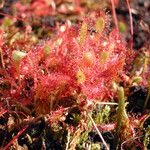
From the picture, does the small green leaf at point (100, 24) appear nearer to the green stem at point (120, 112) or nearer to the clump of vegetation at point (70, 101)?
the clump of vegetation at point (70, 101)

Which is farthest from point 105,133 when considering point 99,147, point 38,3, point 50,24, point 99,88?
point 38,3

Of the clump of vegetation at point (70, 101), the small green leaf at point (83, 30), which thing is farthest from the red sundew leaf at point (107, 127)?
the small green leaf at point (83, 30)

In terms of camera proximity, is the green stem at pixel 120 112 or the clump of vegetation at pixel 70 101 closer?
the green stem at pixel 120 112

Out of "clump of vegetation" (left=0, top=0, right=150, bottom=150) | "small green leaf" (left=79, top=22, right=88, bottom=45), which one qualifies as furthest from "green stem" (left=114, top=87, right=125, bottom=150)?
"small green leaf" (left=79, top=22, right=88, bottom=45)

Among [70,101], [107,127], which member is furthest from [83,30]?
[107,127]

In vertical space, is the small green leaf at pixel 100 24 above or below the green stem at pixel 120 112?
above

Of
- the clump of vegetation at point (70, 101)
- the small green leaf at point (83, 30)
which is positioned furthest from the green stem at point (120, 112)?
the small green leaf at point (83, 30)

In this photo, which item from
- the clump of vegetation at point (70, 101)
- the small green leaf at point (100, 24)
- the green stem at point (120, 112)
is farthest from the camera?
the small green leaf at point (100, 24)

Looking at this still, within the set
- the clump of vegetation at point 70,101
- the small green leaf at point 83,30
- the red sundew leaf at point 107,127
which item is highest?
the small green leaf at point 83,30

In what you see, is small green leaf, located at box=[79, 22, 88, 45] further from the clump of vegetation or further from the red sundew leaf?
the red sundew leaf

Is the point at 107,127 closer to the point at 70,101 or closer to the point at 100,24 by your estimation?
the point at 70,101

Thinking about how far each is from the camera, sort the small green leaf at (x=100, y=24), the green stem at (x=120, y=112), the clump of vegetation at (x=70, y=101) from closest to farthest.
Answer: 1. the green stem at (x=120, y=112)
2. the clump of vegetation at (x=70, y=101)
3. the small green leaf at (x=100, y=24)
